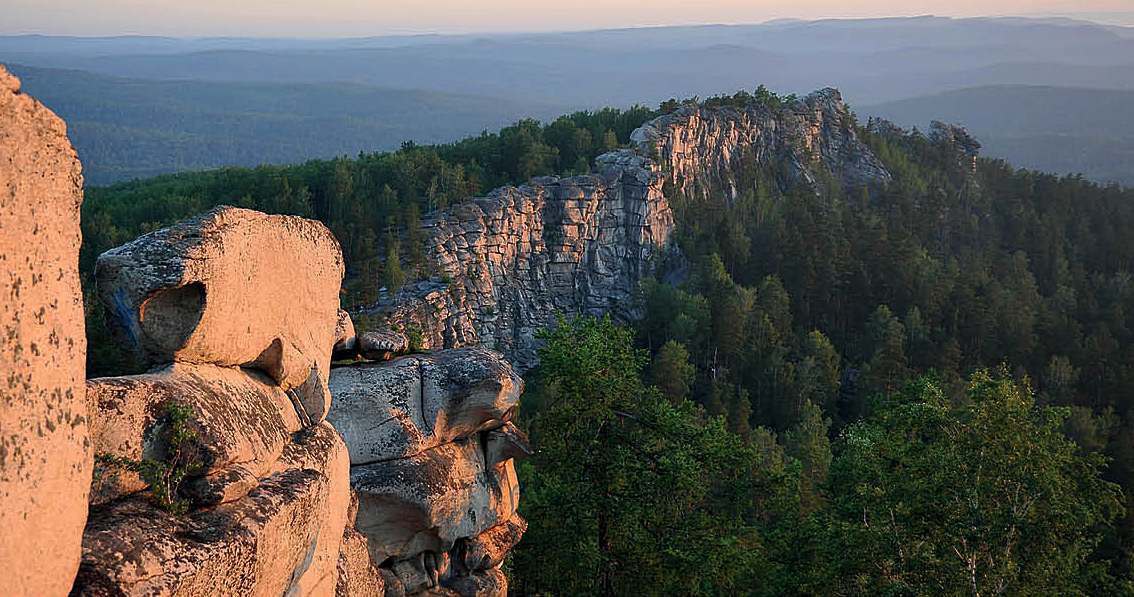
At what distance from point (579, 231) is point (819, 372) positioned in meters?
29.4

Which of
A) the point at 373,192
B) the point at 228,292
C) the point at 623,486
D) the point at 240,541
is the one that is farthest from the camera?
the point at 373,192

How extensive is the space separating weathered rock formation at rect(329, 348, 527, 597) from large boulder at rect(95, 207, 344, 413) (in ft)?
12.1

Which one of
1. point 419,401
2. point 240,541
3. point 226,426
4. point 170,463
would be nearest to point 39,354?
point 170,463

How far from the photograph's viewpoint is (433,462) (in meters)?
19.2

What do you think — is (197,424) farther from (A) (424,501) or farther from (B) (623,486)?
(B) (623,486)

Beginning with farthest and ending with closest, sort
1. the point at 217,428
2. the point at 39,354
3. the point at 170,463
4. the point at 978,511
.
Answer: the point at 978,511
the point at 217,428
the point at 170,463
the point at 39,354

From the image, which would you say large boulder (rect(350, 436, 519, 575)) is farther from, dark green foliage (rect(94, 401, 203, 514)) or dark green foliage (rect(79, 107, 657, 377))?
dark green foliage (rect(79, 107, 657, 377))

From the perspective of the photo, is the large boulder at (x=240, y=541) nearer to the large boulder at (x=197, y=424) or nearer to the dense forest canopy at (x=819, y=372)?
the large boulder at (x=197, y=424)

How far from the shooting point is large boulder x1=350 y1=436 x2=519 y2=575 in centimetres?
1833

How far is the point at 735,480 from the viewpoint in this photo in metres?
25.7

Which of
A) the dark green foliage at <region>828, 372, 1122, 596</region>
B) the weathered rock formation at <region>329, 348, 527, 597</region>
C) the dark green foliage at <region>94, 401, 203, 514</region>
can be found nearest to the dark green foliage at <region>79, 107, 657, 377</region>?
the weathered rock formation at <region>329, 348, 527, 597</region>

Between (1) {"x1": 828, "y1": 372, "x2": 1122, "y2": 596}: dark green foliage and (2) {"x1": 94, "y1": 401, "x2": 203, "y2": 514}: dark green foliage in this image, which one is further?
(1) {"x1": 828, "y1": 372, "x2": 1122, "y2": 596}: dark green foliage

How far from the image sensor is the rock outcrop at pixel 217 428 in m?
9.86

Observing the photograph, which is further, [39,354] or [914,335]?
[914,335]
